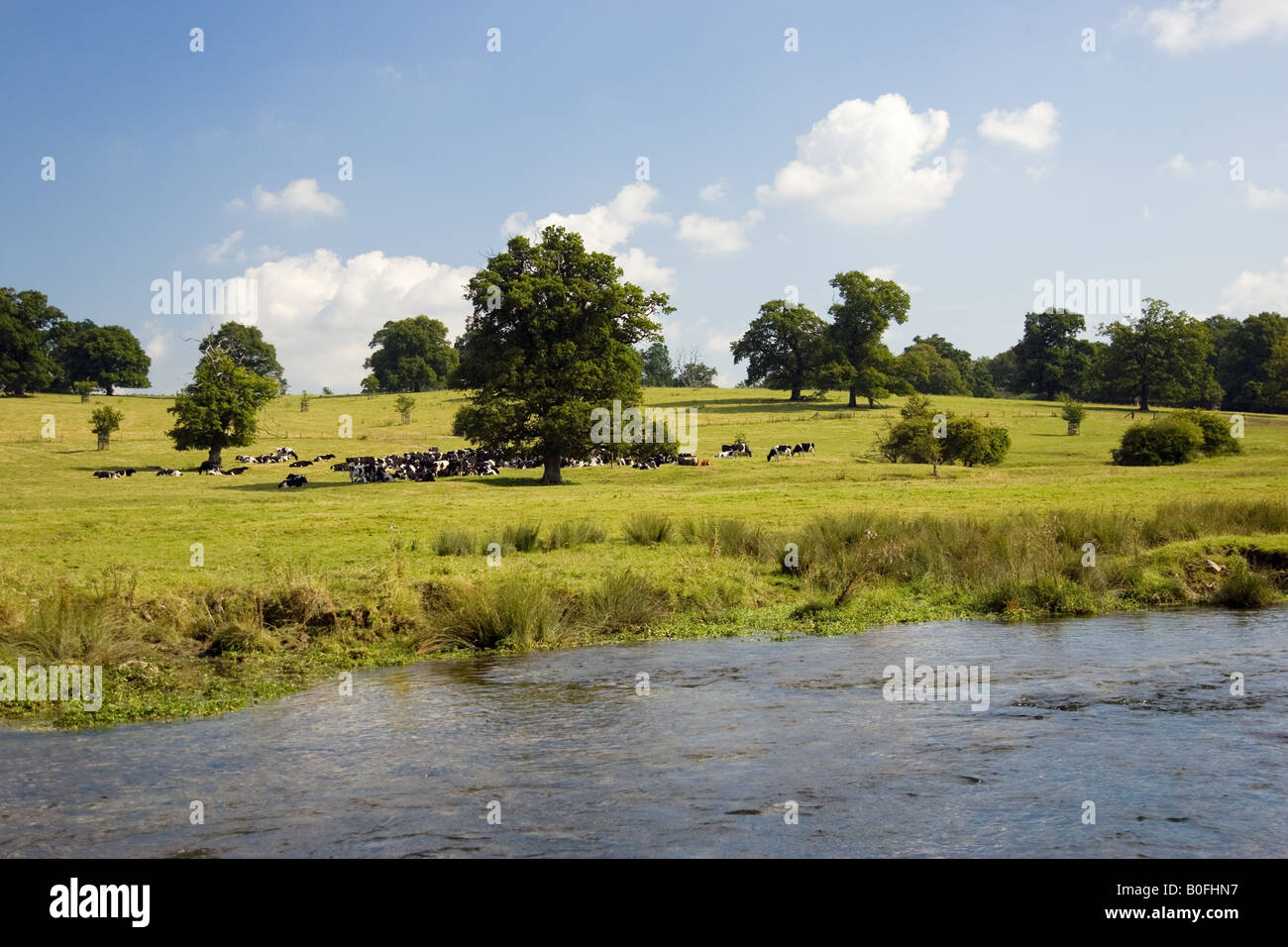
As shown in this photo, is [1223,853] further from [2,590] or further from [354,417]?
[354,417]

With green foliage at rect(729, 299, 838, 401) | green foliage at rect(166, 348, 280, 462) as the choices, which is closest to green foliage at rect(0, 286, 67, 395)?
green foliage at rect(166, 348, 280, 462)

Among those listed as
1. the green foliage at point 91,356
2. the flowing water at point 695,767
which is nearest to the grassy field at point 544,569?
the flowing water at point 695,767

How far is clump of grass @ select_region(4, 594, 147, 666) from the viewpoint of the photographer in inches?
577

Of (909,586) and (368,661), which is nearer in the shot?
(368,661)

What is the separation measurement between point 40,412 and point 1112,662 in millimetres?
92638

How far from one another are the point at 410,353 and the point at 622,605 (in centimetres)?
14446

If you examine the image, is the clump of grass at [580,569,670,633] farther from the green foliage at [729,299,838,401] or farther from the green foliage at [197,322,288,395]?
the green foliage at [197,322,288,395]

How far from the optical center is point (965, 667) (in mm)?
15117

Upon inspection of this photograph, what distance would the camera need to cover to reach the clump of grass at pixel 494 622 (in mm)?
17000

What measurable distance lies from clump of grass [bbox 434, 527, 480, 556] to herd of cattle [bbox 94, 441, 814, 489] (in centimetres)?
2636

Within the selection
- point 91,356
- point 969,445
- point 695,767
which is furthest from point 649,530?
point 91,356
